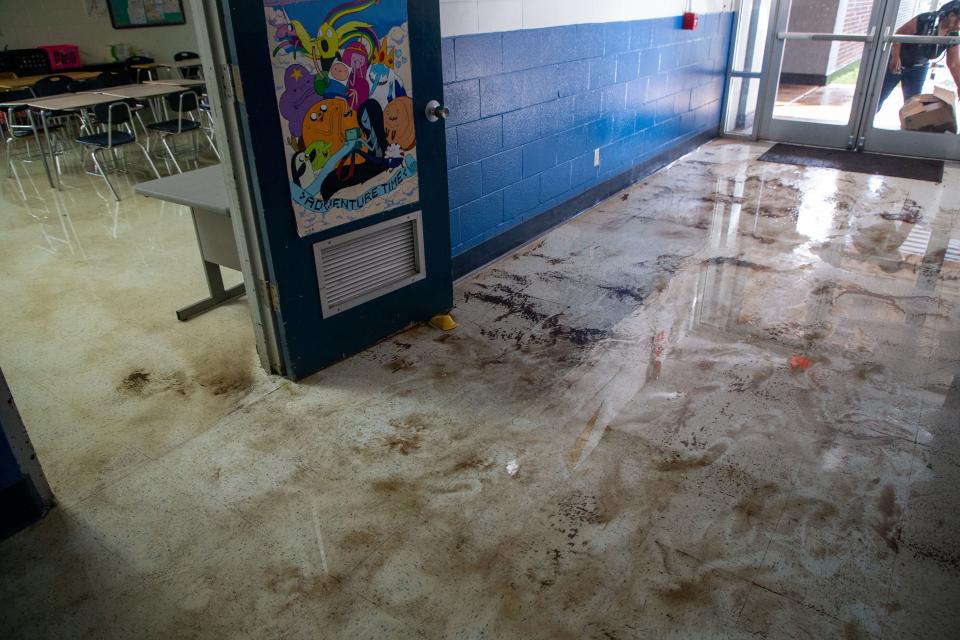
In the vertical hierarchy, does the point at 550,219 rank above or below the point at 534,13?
below

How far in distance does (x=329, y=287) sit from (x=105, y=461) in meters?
1.06

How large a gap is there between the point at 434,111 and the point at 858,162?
4790 millimetres

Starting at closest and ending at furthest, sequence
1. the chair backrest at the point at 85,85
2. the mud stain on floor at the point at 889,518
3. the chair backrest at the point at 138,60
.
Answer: the mud stain on floor at the point at 889,518 → the chair backrest at the point at 85,85 → the chair backrest at the point at 138,60

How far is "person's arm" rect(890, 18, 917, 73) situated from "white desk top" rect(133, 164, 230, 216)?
5930 millimetres

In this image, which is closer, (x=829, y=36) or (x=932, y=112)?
(x=932, y=112)

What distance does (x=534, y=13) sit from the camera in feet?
12.8

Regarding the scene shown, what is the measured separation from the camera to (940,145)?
606 centimetres

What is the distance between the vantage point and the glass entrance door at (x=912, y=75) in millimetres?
5848

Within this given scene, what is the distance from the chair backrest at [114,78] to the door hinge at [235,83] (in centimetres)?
667

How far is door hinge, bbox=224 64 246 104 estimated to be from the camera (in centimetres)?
233

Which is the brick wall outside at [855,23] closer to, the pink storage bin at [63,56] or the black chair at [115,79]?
the black chair at [115,79]

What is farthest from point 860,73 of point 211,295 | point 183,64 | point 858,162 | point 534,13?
point 183,64

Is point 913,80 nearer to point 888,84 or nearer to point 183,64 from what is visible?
point 888,84

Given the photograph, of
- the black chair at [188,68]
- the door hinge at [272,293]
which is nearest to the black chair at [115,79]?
the black chair at [188,68]
